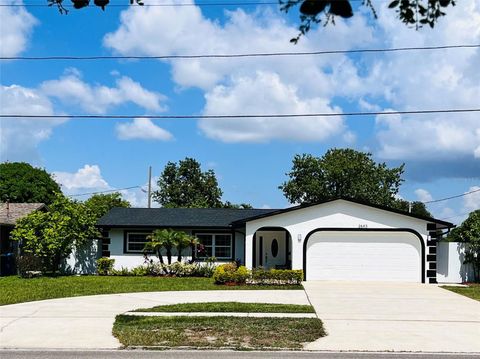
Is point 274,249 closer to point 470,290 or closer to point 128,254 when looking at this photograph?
point 128,254

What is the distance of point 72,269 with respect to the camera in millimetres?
30062

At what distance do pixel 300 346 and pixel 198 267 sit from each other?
57.8 ft

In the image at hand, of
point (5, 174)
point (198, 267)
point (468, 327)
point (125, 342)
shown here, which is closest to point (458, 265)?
point (198, 267)

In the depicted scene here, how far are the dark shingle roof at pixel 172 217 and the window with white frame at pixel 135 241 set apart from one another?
0.68 metres

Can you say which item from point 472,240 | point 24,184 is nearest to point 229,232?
point 472,240

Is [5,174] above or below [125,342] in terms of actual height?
above

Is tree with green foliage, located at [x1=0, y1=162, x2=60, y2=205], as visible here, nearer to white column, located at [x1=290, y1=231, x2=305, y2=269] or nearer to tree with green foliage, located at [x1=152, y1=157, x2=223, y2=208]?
tree with green foliage, located at [x1=152, y1=157, x2=223, y2=208]

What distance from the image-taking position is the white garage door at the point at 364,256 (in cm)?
2641

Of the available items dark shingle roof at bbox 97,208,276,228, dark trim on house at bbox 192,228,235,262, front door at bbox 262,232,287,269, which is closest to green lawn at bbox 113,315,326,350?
dark shingle roof at bbox 97,208,276,228

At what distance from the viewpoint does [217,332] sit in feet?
39.1

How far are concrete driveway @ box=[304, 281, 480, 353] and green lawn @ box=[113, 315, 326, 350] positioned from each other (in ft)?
1.78

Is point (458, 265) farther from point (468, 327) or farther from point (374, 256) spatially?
point (468, 327)

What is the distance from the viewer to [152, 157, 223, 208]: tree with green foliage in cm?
6334

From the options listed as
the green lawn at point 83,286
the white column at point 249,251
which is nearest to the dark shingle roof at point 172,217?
the white column at point 249,251
